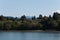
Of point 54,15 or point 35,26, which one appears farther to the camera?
point 54,15

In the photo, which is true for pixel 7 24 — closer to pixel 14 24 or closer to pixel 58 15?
pixel 14 24

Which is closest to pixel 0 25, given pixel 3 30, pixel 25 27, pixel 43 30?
pixel 3 30

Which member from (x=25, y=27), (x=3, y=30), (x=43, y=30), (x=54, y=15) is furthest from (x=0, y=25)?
(x=54, y=15)

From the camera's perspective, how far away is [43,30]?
297 ft

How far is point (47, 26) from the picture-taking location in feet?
296

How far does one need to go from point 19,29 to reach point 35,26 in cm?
526

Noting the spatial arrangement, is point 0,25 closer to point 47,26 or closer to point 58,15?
point 47,26

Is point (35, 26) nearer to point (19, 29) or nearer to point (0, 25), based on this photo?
point (19, 29)

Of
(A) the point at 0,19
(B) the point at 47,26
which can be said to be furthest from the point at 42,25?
(A) the point at 0,19

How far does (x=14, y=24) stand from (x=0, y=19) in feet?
57.4

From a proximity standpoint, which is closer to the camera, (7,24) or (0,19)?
(7,24)

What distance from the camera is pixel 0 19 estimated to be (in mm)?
105562

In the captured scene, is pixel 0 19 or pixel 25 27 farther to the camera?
pixel 0 19

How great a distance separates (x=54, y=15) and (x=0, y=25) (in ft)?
78.8
